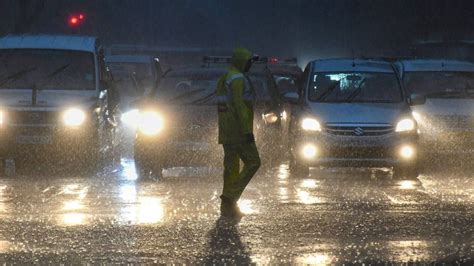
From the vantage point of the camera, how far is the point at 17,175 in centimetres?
1816

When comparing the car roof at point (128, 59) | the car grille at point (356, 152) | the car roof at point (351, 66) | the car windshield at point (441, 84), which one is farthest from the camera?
the car roof at point (128, 59)

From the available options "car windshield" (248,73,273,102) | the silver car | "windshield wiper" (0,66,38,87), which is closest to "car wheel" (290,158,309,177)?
the silver car

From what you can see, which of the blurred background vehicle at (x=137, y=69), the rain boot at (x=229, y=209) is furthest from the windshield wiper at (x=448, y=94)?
the blurred background vehicle at (x=137, y=69)

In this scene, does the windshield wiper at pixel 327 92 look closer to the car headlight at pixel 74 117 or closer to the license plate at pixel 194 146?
the license plate at pixel 194 146

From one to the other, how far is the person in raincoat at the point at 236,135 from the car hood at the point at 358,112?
5.01m

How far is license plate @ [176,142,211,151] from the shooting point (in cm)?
1753

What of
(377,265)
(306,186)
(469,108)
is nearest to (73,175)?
(306,186)

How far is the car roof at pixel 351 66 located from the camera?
1914 centimetres

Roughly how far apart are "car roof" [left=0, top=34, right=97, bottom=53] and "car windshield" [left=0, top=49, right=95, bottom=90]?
0.10m

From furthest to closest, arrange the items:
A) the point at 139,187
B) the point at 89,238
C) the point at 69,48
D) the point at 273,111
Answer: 1. the point at 69,48
2. the point at 273,111
3. the point at 139,187
4. the point at 89,238

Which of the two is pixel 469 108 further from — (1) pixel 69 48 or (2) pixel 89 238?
(2) pixel 89 238

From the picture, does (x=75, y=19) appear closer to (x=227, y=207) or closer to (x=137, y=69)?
Result: (x=137, y=69)

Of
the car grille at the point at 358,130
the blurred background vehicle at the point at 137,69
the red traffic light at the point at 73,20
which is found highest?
the car grille at the point at 358,130

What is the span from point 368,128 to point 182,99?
2.73 meters
